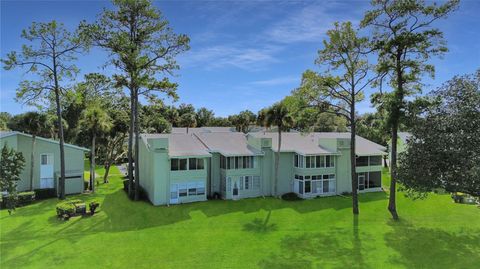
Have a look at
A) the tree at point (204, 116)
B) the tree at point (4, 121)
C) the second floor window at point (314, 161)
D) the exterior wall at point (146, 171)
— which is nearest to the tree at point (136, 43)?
the exterior wall at point (146, 171)

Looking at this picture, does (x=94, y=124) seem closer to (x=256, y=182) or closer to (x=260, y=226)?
(x=256, y=182)

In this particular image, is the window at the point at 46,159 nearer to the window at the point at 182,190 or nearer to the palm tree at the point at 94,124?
the palm tree at the point at 94,124

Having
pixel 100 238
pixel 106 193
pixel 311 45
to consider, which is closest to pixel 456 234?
pixel 311 45

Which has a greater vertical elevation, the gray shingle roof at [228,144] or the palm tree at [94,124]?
the palm tree at [94,124]

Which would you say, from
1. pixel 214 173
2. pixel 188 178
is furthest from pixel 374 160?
pixel 188 178

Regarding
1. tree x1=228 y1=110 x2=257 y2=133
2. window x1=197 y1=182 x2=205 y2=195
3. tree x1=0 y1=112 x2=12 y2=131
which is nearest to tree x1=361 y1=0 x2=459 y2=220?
window x1=197 y1=182 x2=205 y2=195

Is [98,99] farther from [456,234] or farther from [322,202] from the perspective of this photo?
[456,234]

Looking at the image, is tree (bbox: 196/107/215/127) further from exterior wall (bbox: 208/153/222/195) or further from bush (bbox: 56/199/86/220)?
bush (bbox: 56/199/86/220)
